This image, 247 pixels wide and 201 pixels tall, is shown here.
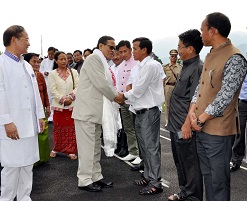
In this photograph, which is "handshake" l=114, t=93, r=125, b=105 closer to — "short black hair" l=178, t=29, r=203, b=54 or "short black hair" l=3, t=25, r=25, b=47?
"short black hair" l=178, t=29, r=203, b=54

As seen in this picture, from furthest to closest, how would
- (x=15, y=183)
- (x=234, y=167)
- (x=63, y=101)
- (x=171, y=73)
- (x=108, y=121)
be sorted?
1. (x=171, y=73)
2. (x=63, y=101)
3. (x=234, y=167)
4. (x=108, y=121)
5. (x=15, y=183)

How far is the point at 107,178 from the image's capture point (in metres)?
5.25

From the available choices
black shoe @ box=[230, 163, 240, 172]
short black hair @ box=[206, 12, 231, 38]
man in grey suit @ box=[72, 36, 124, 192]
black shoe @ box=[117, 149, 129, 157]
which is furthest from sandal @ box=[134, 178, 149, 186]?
short black hair @ box=[206, 12, 231, 38]

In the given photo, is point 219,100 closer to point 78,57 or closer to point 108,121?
point 108,121

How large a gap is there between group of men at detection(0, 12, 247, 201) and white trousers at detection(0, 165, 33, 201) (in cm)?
1

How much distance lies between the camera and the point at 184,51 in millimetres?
3836

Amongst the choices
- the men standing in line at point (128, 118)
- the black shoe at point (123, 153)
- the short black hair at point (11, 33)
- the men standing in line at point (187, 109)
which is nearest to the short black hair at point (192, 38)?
the men standing in line at point (187, 109)

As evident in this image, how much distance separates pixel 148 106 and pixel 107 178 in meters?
1.57

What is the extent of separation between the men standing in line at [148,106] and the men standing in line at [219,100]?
4.52ft

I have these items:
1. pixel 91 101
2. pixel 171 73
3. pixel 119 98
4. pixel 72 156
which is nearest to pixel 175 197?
pixel 119 98

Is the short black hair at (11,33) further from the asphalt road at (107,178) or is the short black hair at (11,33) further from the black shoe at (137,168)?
the black shoe at (137,168)

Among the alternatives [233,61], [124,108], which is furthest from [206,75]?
[124,108]

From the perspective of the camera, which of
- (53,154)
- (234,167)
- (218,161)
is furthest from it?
(53,154)

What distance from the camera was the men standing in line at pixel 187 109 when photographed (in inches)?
149
